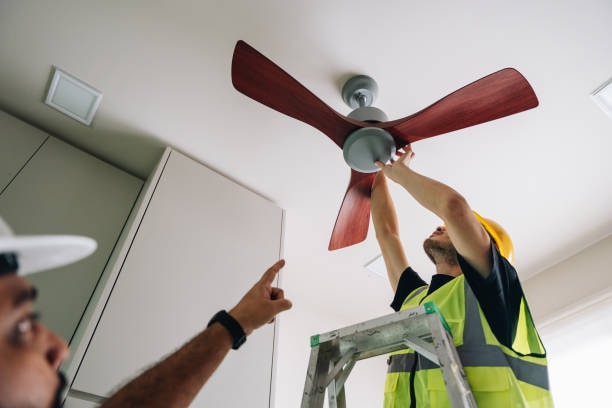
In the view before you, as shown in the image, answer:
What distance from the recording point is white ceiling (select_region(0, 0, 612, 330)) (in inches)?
60.6

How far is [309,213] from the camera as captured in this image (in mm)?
2367

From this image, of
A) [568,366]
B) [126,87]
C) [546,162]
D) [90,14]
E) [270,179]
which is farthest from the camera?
[568,366]

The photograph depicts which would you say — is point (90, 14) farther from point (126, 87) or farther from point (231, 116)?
point (231, 116)

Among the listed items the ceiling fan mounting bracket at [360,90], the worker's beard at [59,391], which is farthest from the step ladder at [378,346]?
the ceiling fan mounting bracket at [360,90]

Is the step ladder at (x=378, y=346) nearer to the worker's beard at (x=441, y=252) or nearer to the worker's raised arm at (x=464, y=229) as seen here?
the worker's raised arm at (x=464, y=229)

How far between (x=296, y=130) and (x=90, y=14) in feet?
3.35

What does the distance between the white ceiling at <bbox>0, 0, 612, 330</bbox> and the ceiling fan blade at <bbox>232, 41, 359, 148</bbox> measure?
373mm

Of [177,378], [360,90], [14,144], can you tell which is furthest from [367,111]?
[14,144]

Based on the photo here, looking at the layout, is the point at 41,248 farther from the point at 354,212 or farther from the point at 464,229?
the point at 354,212

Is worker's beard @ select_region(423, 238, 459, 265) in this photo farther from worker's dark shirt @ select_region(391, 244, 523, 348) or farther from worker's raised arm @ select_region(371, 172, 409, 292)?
worker's dark shirt @ select_region(391, 244, 523, 348)

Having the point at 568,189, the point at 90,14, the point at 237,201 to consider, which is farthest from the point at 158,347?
the point at 568,189

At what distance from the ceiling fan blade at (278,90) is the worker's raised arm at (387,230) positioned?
38 cm

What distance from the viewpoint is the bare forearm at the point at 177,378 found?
562 mm

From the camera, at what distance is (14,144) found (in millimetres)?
1811
